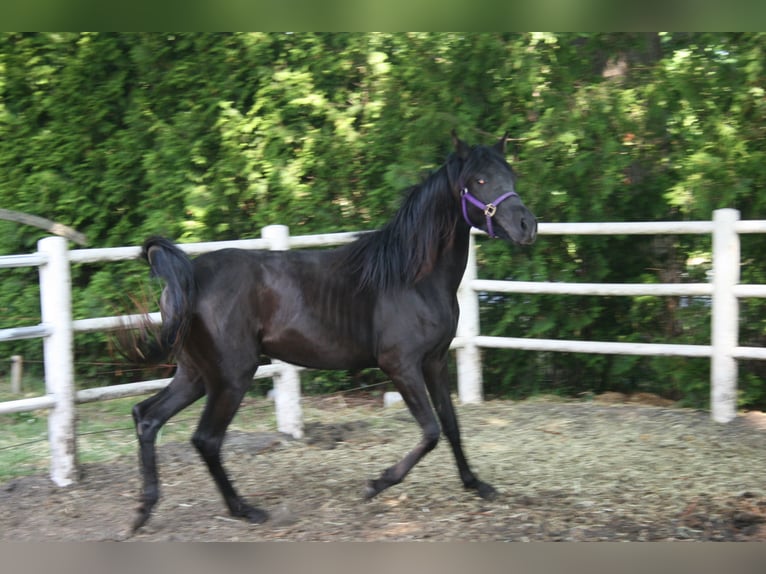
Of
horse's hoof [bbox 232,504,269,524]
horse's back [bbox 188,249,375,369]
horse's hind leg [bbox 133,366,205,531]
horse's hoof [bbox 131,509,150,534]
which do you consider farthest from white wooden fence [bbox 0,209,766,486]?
horse's hoof [bbox 232,504,269,524]

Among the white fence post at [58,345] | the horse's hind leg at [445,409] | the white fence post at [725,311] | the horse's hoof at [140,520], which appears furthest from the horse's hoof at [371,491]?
the white fence post at [725,311]

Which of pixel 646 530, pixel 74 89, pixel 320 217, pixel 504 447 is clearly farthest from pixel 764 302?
pixel 74 89

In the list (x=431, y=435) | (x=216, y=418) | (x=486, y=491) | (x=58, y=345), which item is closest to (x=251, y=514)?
(x=216, y=418)

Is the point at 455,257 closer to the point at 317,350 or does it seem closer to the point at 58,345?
the point at 317,350

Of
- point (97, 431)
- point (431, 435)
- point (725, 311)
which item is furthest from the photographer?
point (97, 431)

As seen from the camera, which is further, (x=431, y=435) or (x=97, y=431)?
(x=97, y=431)

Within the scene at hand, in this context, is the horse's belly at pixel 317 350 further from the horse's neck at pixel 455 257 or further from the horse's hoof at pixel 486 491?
the horse's hoof at pixel 486 491

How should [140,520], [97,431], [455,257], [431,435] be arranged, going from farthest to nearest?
[97,431]
[455,257]
[431,435]
[140,520]

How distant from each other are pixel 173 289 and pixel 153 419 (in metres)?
0.71

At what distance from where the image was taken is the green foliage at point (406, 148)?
263 inches

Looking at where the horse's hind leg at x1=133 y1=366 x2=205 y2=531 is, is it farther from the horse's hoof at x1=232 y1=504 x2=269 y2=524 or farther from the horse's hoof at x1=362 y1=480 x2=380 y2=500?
the horse's hoof at x1=362 y1=480 x2=380 y2=500

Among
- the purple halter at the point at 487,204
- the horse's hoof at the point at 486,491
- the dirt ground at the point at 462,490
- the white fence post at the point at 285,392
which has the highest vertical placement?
the purple halter at the point at 487,204

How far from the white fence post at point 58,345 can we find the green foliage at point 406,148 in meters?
2.57

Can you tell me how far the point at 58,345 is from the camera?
4879 millimetres
